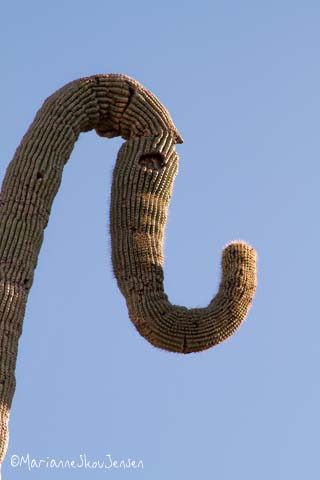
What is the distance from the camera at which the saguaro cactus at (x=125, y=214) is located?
Answer: 1655 centimetres

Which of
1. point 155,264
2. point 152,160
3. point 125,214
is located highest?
point 152,160

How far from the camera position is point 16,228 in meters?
16.6

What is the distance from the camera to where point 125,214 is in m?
17.2

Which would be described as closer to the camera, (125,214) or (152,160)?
(125,214)

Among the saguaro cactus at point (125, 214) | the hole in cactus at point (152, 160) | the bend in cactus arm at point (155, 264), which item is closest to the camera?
the saguaro cactus at point (125, 214)

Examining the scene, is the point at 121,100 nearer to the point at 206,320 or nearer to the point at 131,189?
the point at 131,189

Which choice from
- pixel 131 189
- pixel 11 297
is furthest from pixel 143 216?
pixel 11 297

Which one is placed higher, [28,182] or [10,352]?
[28,182]

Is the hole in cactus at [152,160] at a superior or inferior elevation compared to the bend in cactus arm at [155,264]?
superior

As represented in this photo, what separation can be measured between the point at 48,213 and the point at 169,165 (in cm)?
130

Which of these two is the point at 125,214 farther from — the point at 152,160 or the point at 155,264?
the point at 152,160

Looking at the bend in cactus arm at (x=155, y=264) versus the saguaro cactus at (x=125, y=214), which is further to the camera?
the bend in cactus arm at (x=155, y=264)

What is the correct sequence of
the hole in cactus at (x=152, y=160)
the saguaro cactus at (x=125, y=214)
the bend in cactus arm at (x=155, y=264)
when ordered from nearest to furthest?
the saguaro cactus at (x=125, y=214) < the bend in cactus arm at (x=155, y=264) < the hole in cactus at (x=152, y=160)

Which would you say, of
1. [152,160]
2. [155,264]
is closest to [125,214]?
[155,264]
